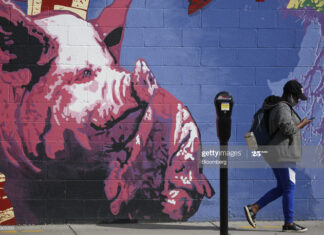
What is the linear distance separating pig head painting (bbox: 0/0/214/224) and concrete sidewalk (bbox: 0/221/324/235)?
14 cm

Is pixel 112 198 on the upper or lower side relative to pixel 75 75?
lower

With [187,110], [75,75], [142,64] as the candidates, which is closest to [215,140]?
[187,110]

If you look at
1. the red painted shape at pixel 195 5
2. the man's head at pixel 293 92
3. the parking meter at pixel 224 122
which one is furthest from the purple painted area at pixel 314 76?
the parking meter at pixel 224 122

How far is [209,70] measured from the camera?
760 cm

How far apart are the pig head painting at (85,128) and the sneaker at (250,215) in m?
0.74

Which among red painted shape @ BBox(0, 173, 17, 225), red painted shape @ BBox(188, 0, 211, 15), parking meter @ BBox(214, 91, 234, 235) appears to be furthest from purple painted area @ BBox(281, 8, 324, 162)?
red painted shape @ BBox(0, 173, 17, 225)

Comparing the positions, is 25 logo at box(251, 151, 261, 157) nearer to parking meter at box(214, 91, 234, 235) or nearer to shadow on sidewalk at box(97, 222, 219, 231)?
shadow on sidewalk at box(97, 222, 219, 231)

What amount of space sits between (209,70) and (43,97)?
1.99 metres

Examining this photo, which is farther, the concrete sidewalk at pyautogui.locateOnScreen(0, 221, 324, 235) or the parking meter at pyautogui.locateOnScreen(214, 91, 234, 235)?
the concrete sidewalk at pyautogui.locateOnScreen(0, 221, 324, 235)

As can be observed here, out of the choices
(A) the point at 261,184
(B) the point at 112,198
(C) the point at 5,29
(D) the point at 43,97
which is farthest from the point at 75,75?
(A) the point at 261,184

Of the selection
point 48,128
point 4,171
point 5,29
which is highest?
point 5,29

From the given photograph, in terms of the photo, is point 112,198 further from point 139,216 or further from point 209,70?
point 209,70

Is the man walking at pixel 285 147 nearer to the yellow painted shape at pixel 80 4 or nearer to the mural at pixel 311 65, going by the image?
the mural at pixel 311 65

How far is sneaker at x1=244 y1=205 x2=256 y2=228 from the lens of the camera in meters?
7.20
